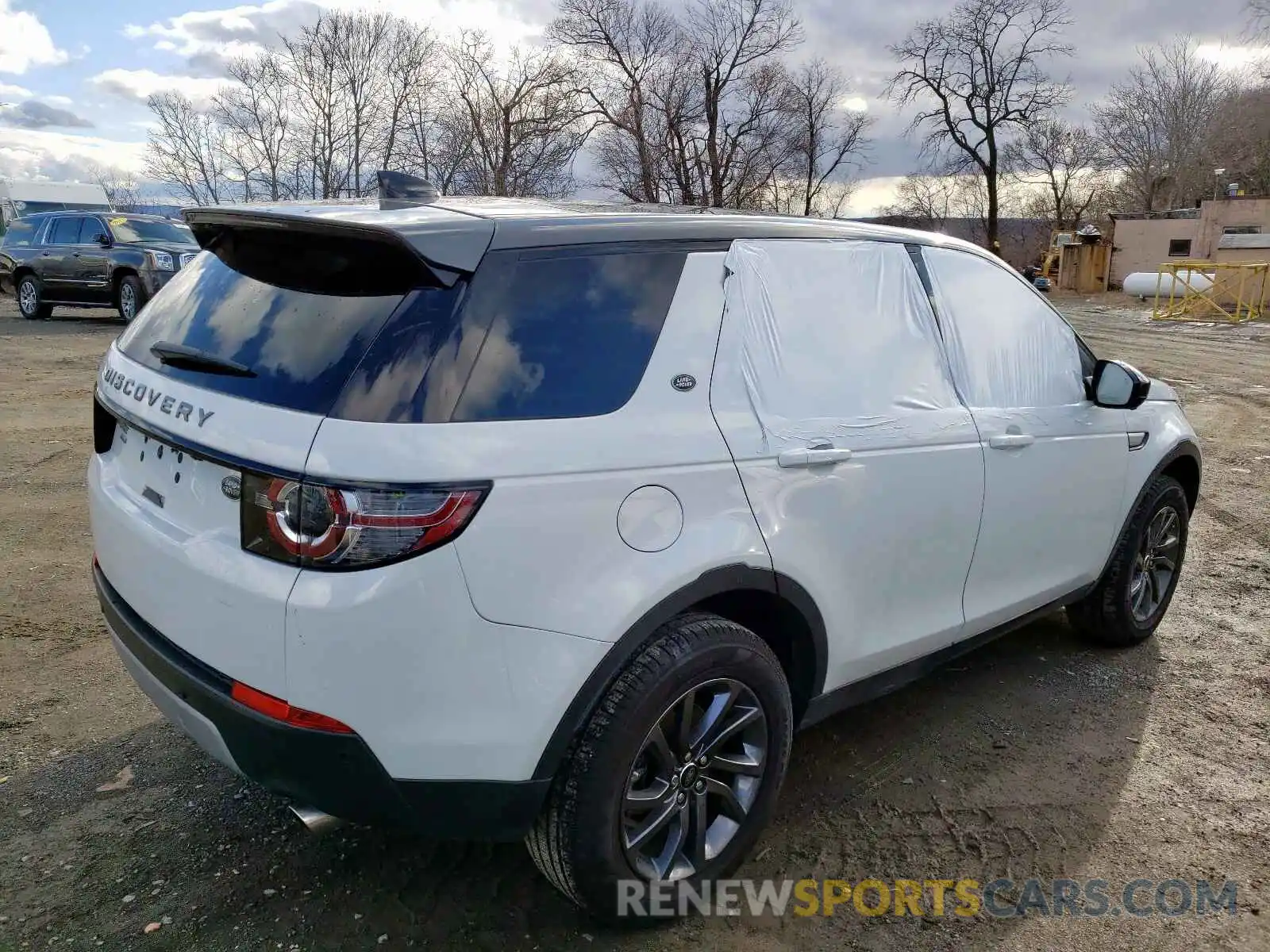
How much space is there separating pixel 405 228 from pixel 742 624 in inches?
53.9

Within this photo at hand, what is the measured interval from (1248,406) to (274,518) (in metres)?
12.3

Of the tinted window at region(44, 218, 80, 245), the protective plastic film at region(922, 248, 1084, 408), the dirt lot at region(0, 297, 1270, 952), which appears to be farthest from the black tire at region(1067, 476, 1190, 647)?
the tinted window at region(44, 218, 80, 245)

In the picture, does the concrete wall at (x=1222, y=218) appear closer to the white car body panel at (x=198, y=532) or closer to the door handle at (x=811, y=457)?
the door handle at (x=811, y=457)

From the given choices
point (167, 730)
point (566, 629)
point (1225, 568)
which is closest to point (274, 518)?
point (566, 629)

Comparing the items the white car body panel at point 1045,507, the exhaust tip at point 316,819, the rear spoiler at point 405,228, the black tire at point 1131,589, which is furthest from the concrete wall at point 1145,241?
the exhaust tip at point 316,819

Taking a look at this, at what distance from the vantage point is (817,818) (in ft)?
9.64

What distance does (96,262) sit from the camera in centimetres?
1577

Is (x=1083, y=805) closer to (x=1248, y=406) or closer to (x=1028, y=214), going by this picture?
(x=1248, y=406)

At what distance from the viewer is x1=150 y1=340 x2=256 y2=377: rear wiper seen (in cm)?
222

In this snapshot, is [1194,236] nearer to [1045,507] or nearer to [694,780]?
[1045,507]

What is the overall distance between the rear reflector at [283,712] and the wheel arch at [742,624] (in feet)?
1.49

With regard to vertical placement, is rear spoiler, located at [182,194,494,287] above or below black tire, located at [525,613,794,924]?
above

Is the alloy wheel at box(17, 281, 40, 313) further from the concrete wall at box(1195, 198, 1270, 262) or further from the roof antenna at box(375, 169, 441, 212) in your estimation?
the concrete wall at box(1195, 198, 1270, 262)

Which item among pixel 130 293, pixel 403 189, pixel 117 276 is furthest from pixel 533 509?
pixel 117 276
